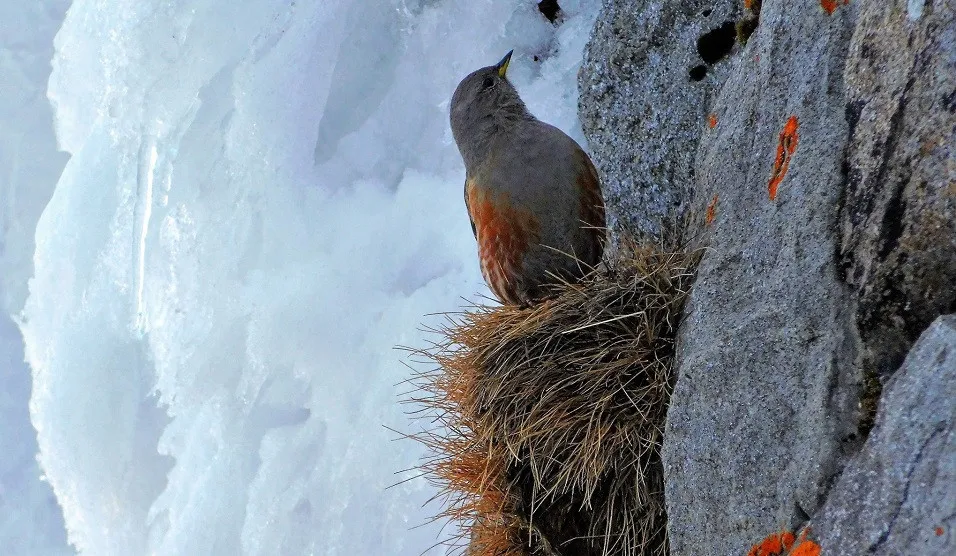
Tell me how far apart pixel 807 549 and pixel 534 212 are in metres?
2.19

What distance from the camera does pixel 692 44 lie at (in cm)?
389

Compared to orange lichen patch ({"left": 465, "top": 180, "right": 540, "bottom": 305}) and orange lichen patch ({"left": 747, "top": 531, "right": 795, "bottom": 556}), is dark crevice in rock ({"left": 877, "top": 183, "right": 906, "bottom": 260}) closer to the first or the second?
orange lichen patch ({"left": 747, "top": 531, "right": 795, "bottom": 556})

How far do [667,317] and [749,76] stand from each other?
2.91 ft

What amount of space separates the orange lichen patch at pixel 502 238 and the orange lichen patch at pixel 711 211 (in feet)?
2.99

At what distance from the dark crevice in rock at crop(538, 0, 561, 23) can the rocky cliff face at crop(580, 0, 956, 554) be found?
2.33 meters

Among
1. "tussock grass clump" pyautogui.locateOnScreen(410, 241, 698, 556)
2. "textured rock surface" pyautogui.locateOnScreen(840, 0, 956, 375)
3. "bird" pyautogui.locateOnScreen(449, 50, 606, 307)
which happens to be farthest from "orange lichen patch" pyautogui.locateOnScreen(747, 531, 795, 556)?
"bird" pyautogui.locateOnScreen(449, 50, 606, 307)

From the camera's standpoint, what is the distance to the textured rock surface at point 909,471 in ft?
4.89

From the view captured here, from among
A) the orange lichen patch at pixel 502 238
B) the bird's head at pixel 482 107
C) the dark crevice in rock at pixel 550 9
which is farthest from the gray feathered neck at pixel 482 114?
the dark crevice in rock at pixel 550 9

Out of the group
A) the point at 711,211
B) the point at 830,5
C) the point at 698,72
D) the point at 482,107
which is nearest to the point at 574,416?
the point at 711,211

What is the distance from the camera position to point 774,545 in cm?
209

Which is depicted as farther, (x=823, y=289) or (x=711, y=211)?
(x=711, y=211)

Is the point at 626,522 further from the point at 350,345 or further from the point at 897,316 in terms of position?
the point at 350,345

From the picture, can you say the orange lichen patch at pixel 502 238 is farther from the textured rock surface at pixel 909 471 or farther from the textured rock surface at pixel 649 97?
the textured rock surface at pixel 909 471

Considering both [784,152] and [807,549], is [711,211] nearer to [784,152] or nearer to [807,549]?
[784,152]
